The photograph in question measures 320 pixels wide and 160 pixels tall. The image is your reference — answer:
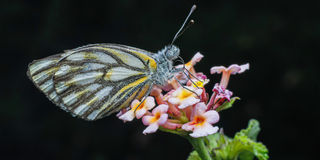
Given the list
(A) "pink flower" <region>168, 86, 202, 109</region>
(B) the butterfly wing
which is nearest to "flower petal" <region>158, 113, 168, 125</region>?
(A) "pink flower" <region>168, 86, 202, 109</region>

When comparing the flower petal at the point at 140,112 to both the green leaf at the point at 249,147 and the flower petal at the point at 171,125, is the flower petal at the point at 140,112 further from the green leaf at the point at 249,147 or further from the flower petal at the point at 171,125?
the green leaf at the point at 249,147

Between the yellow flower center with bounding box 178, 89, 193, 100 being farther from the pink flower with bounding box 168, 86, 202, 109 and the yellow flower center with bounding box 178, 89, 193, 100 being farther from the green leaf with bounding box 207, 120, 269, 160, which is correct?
the green leaf with bounding box 207, 120, 269, 160

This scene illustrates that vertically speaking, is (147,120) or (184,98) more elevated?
(184,98)

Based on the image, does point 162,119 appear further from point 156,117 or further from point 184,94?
point 184,94

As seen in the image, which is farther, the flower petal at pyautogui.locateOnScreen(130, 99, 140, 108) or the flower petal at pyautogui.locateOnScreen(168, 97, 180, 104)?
the flower petal at pyautogui.locateOnScreen(130, 99, 140, 108)

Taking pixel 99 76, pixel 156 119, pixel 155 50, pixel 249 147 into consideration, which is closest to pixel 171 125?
pixel 156 119

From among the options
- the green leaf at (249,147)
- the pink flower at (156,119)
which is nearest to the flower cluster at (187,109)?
the pink flower at (156,119)
